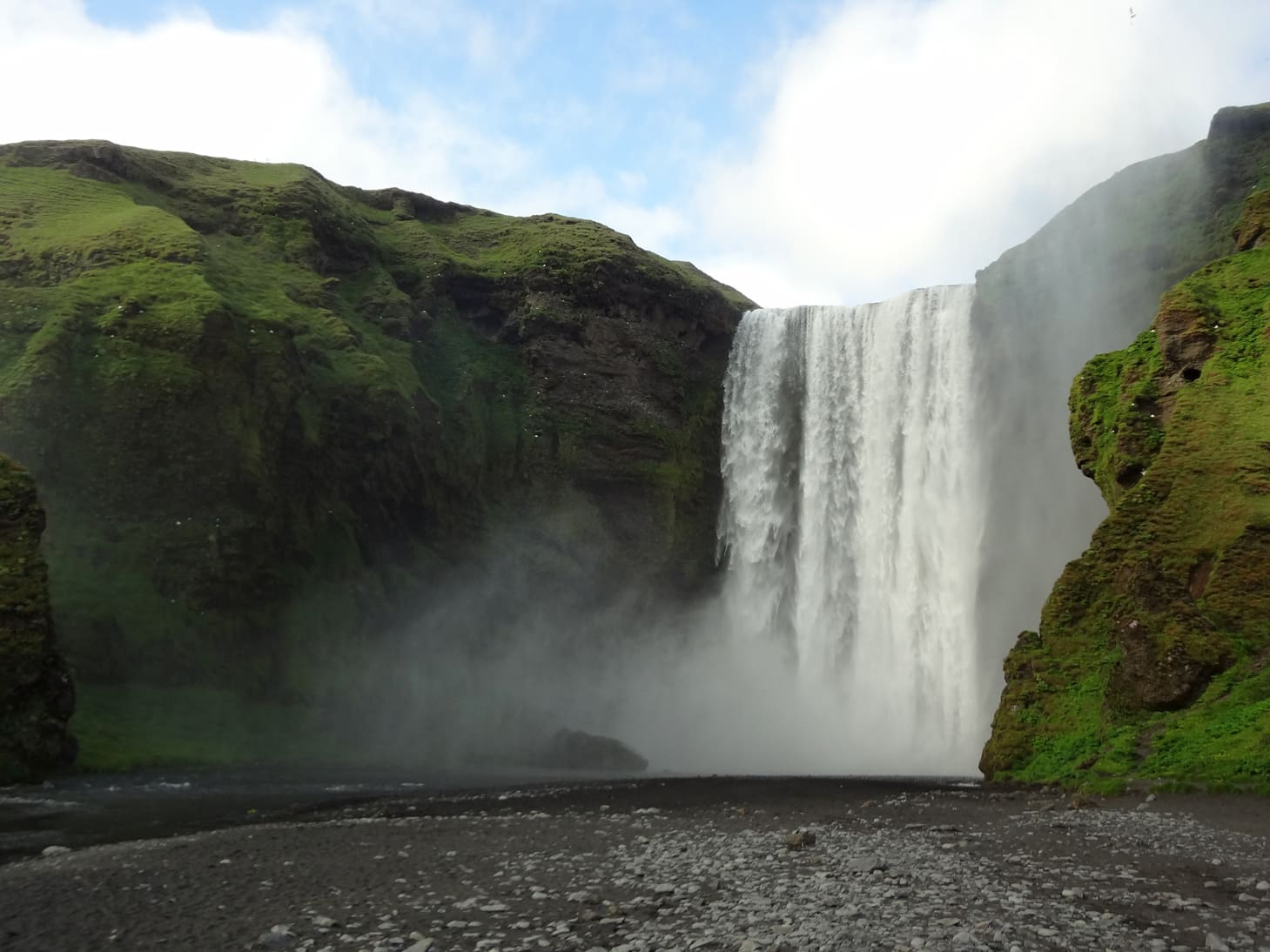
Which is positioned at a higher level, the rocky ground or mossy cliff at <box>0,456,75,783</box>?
mossy cliff at <box>0,456,75,783</box>

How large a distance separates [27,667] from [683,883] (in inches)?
1037

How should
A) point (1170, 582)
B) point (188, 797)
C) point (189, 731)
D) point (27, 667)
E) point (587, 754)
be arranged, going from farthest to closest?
point (587, 754) < point (189, 731) < point (27, 667) < point (188, 797) < point (1170, 582)

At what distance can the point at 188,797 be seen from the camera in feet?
91.6

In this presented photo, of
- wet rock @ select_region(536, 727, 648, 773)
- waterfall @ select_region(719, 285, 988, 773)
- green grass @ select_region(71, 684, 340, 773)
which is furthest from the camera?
waterfall @ select_region(719, 285, 988, 773)

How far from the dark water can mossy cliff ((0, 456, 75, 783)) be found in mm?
1177

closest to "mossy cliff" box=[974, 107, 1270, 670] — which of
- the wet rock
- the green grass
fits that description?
the wet rock

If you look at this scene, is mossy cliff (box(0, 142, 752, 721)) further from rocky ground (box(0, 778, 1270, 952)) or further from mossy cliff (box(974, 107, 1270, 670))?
rocky ground (box(0, 778, 1270, 952))

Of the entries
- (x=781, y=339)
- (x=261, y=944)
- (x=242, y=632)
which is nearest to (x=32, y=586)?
(x=242, y=632)

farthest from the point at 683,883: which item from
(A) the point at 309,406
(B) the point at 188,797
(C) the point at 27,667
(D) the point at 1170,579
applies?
(A) the point at 309,406

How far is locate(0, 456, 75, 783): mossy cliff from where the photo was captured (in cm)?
3083

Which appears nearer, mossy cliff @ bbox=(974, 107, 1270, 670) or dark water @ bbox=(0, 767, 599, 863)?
dark water @ bbox=(0, 767, 599, 863)

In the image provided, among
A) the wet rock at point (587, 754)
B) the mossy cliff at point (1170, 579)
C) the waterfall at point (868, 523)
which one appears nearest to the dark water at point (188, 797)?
the wet rock at point (587, 754)

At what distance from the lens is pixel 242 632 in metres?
45.8

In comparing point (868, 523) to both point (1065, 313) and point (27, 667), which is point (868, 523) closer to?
point (1065, 313)
